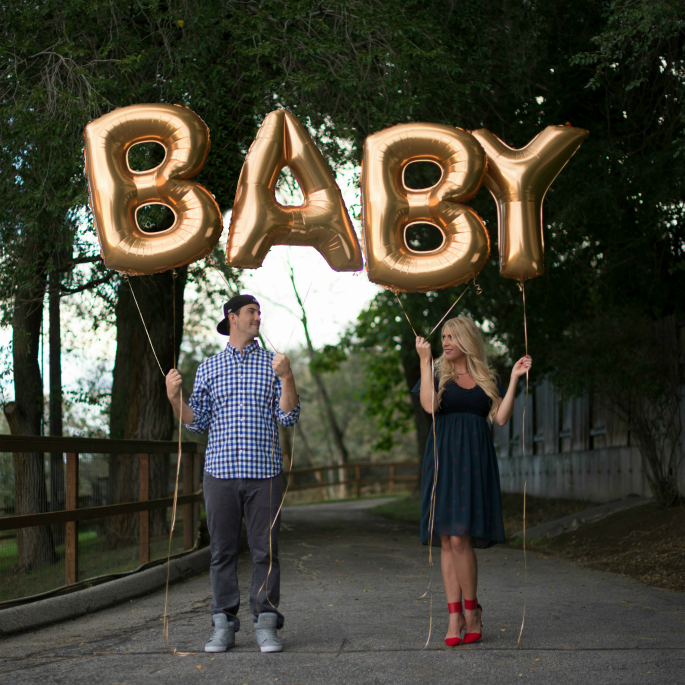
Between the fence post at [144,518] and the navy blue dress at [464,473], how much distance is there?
12.5 ft

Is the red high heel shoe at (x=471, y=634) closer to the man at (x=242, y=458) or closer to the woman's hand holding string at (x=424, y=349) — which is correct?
the man at (x=242, y=458)

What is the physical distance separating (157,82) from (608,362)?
619 cm

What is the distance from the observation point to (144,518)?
26.8 feet

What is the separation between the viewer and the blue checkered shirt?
4.94m

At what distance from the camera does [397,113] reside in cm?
840

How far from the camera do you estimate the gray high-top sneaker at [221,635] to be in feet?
15.7

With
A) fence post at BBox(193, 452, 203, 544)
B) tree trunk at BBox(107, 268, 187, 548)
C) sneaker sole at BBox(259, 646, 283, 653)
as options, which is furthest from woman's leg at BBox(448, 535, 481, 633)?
tree trunk at BBox(107, 268, 187, 548)

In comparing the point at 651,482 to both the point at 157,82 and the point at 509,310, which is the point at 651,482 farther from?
the point at 157,82

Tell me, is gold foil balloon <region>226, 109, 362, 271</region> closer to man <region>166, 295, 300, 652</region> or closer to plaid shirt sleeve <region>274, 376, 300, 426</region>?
man <region>166, 295, 300, 652</region>

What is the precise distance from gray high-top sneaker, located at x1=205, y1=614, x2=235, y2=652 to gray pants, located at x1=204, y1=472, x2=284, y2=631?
0.04 metres

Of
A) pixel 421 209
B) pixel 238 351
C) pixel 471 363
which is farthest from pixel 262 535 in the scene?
pixel 421 209

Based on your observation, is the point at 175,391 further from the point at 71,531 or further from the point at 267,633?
the point at 71,531

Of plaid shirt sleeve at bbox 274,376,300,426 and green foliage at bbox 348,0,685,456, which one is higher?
green foliage at bbox 348,0,685,456

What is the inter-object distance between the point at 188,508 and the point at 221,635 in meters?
4.90
